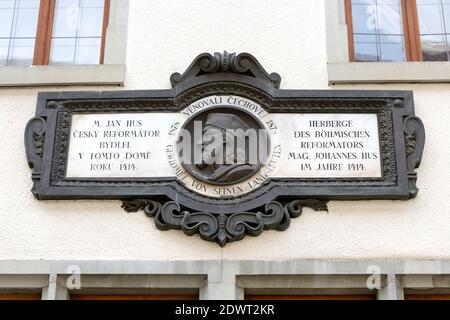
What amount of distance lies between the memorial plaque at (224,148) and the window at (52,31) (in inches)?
25.5

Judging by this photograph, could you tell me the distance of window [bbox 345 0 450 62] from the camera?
721 cm

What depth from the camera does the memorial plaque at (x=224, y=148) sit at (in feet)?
20.9

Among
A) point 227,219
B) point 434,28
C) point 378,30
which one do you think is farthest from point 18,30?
point 434,28

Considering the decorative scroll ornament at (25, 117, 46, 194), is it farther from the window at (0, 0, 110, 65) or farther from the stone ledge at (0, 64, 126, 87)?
the window at (0, 0, 110, 65)

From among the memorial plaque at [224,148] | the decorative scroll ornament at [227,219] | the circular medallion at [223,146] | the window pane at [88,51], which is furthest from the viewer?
the window pane at [88,51]

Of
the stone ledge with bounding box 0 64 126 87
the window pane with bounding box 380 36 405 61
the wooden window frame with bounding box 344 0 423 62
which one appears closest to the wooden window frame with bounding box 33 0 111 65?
the stone ledge with bounding box 0 64 126 87

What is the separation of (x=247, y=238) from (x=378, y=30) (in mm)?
2521

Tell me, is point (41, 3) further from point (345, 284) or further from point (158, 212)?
point (345, 284)

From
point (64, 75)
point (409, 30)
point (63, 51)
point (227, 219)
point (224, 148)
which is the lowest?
point (227, 219)

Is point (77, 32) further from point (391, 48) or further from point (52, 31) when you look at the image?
point (391, 48)

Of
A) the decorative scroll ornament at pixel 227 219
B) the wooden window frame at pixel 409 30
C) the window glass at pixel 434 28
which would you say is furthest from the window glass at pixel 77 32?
the window glass at pixel 434 28

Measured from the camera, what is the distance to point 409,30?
24.0ft

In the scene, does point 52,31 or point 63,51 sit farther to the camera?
point 52,31

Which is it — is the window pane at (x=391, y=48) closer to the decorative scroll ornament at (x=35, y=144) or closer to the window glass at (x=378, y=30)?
the window glass at (x=378, y=30)
